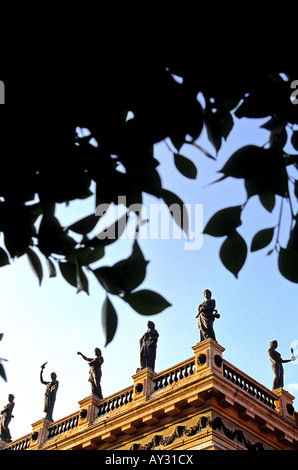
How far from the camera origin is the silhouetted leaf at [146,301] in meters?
2.21

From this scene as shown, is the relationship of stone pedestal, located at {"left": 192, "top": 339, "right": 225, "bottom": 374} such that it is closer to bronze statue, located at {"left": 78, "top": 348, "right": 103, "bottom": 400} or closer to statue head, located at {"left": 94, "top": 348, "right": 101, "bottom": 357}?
bronze statue, located at {"left": 78, "top": 348, "right": 103, "bottom": 400}

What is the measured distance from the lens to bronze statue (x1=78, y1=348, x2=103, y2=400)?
1948cm

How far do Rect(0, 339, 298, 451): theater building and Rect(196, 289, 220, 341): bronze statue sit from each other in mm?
466

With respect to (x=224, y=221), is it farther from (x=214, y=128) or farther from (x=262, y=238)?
(x=214, y=128)

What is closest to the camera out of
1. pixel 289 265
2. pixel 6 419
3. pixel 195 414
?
pixel 289 265

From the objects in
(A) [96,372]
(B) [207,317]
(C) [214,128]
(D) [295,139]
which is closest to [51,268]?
(C) [214,128]

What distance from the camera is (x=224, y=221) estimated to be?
2307 millimetres

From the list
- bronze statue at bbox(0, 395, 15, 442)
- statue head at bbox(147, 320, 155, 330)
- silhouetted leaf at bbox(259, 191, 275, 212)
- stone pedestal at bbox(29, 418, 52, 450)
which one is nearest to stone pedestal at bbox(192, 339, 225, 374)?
statue head at bbox(147, 320, 155, 330)

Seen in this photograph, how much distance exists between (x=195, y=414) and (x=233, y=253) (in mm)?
13503

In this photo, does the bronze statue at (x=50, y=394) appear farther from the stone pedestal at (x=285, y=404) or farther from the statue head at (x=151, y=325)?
the stone pedestal at (x=285, y=404)

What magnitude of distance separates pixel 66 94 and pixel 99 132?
236mm

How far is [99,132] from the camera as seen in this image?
257 centimetres

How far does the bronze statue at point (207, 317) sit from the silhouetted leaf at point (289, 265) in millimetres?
14300

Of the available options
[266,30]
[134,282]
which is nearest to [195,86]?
[266,30]
